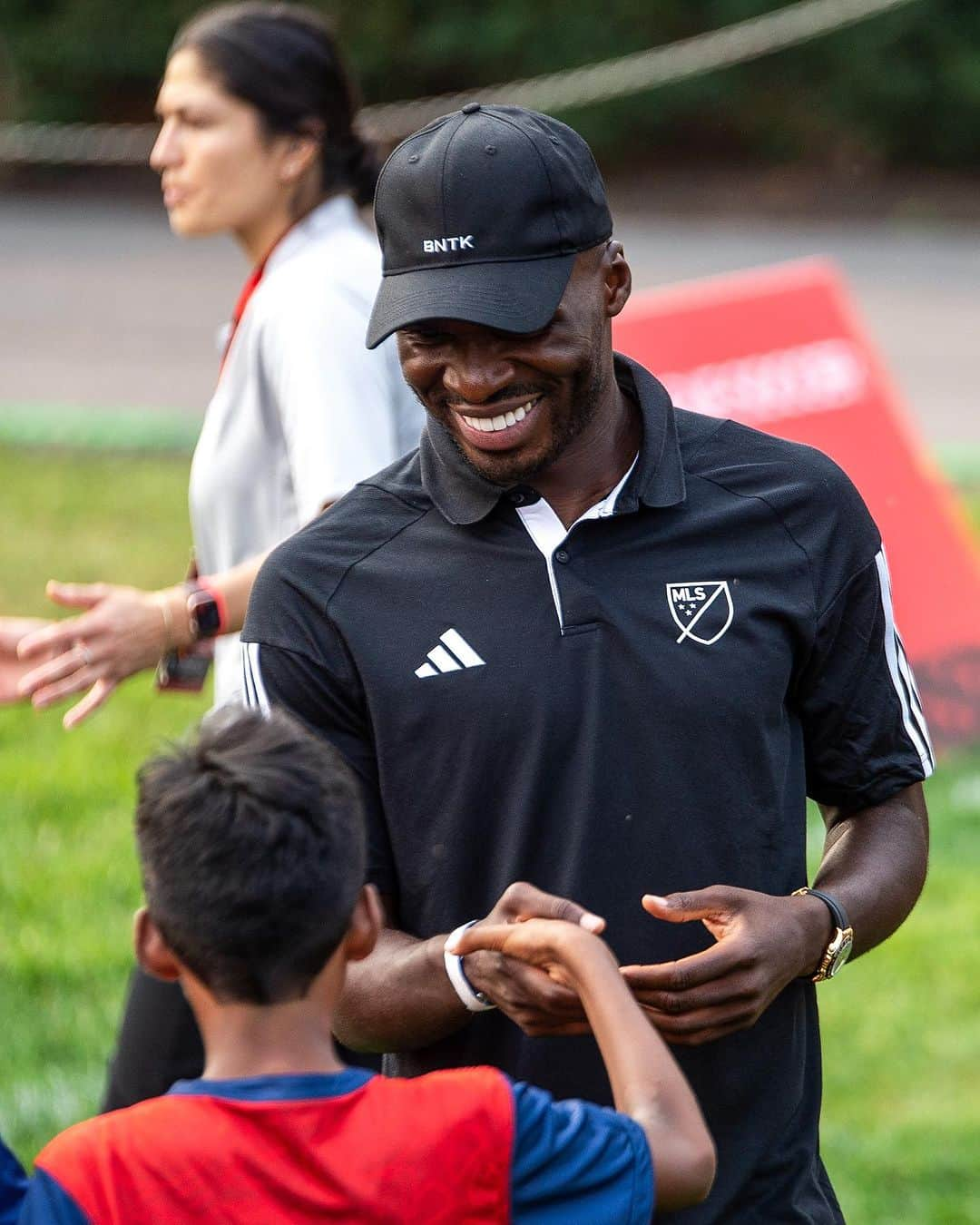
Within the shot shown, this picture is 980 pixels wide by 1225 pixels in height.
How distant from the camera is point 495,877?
2590 mm

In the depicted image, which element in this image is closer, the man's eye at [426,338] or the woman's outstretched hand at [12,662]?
the man's eye at [426,338]

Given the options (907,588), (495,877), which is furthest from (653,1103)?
(907,588)

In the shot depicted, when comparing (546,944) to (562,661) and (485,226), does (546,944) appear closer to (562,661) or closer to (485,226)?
(562,661)

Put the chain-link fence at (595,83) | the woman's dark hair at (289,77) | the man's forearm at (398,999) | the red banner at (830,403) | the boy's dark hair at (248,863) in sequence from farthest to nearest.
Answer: the chain-link fence at (595,83) < the red banner at (830,403) < the woman's dark hair at (289,77) < the man's forearm at (398,999) < the boy's dark hair at (248,863)

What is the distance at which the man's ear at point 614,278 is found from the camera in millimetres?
2711

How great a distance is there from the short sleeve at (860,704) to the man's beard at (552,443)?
40cm

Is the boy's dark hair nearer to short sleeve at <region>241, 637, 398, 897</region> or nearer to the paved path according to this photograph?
short sleeve at <region>241, 637, 398, 897</region>

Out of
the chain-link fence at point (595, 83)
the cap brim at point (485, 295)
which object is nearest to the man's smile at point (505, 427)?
the cap brim at point (485, 295)

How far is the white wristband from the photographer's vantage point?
2.48 meters

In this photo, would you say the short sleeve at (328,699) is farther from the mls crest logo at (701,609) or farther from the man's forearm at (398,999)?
the mls crest logo at (701,609)

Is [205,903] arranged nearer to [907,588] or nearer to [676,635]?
[676,635]

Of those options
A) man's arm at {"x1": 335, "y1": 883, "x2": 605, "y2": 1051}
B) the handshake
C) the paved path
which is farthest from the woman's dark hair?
the paved path

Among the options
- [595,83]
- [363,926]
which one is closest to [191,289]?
[595,83]

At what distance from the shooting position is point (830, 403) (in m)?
7.75
